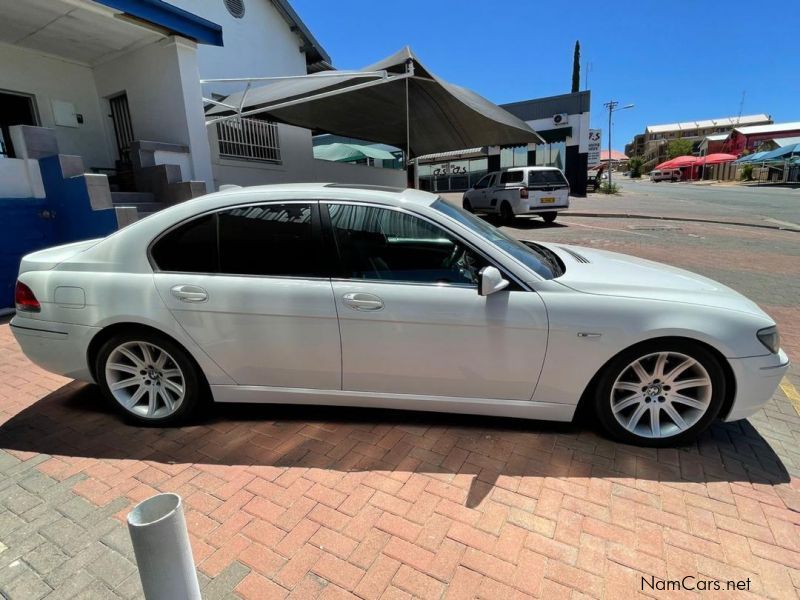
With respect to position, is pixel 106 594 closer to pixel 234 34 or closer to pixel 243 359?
pixel 243 359

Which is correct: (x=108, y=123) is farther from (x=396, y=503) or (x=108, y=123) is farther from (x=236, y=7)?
(x=396, y=503)

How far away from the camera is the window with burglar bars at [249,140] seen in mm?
9741

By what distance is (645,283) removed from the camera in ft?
9.00

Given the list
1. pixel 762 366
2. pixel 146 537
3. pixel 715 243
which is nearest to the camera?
pixel 146 537

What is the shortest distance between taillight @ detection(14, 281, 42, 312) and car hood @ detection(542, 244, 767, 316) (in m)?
3.44

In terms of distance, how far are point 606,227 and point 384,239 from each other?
13309 millimetres

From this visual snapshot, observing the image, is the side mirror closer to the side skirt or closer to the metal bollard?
the side skirt

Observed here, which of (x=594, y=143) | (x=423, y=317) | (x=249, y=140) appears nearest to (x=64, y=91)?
(x=249, y=140)

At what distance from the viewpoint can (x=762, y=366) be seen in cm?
257

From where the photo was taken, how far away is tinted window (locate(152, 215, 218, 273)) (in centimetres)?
291

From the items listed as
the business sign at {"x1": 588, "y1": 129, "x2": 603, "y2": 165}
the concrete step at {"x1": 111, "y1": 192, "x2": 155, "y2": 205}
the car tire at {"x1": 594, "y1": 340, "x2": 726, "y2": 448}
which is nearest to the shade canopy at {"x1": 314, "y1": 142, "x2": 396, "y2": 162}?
the concrete step at {"x1": 111, "y1": 192, "x2": 155, "y2": 205}

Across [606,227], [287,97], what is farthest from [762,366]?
[606,227]

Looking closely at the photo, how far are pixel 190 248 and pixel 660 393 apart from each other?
3.05 m

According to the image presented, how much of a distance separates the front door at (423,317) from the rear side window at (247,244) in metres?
0.22
